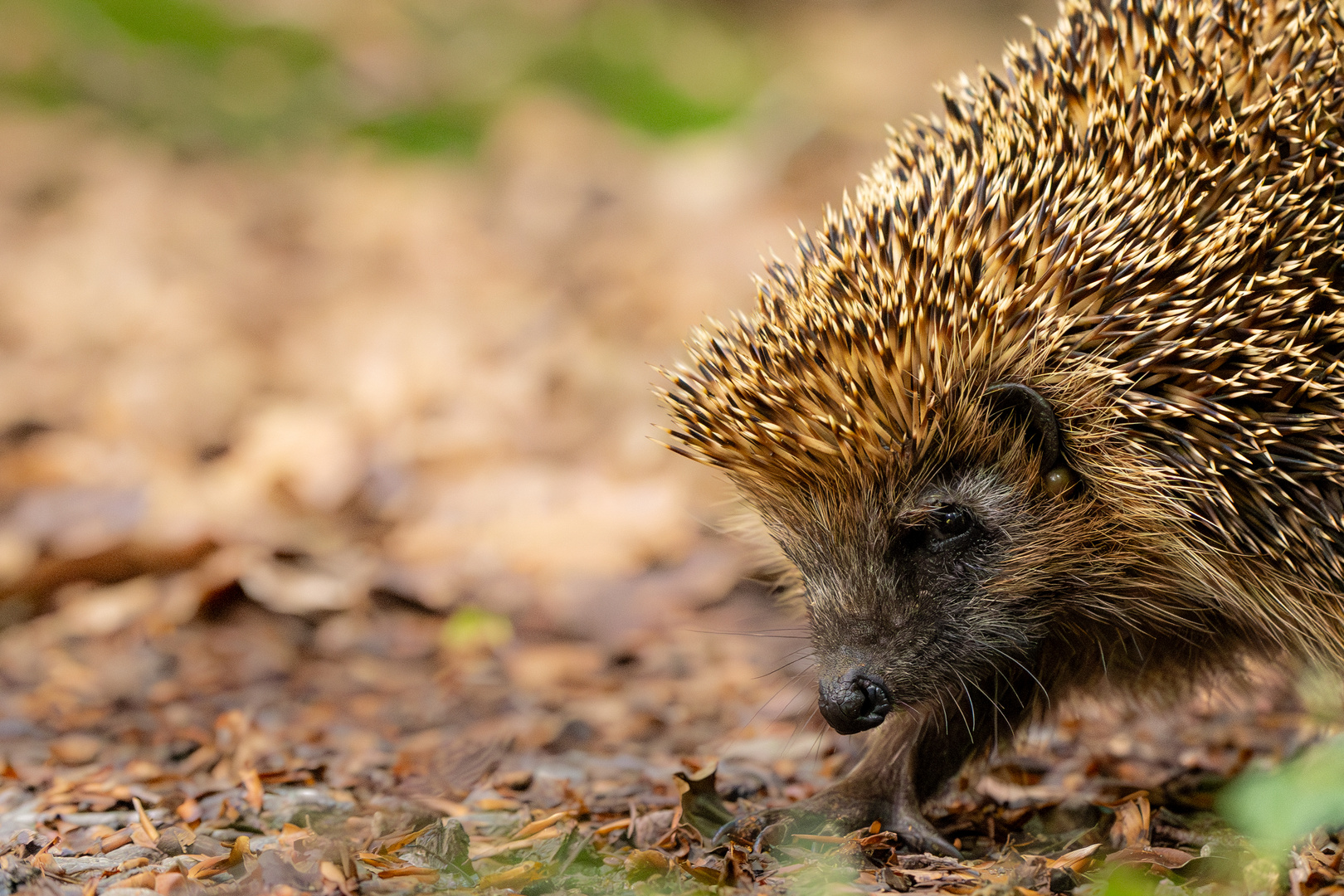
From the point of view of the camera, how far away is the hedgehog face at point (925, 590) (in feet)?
13.6

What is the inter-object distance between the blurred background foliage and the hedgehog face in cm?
1045

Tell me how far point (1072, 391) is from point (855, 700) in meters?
1.17

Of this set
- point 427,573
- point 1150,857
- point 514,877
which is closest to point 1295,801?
point 1150,857

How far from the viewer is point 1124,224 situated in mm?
4074

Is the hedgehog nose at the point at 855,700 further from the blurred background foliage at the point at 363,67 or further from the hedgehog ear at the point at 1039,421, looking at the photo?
the blurred background foliage at the point at 363,67

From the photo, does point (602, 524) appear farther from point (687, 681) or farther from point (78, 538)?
point (78, 538)

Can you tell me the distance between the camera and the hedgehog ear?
4.09m

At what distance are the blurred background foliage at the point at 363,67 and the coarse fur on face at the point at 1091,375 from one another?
10.2m

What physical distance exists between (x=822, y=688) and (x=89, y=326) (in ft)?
26.0

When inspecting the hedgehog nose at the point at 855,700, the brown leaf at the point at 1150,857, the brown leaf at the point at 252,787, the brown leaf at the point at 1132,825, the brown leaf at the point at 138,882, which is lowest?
the brown leaf at the point at 1150,857

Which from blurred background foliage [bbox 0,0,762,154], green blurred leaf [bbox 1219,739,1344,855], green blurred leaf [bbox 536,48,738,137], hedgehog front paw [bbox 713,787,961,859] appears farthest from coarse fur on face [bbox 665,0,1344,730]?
green blurred leaf [bbox 536,48,738,137]

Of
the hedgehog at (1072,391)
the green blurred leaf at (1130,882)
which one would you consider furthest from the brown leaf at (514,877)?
Result: the green blurred leaf at (1130,882)

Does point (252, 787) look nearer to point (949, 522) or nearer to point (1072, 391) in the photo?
point (949, 522)

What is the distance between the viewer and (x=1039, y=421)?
13.6 feet
